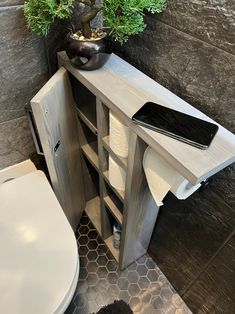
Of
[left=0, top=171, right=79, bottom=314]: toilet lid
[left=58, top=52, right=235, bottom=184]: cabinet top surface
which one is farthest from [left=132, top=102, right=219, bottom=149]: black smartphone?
[left=0, top=171, right=79, bottom=314]: toilet lid

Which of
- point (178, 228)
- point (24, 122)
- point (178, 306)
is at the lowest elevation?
point (178, 306)

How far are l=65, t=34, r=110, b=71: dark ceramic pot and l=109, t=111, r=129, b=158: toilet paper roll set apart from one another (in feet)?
0.47

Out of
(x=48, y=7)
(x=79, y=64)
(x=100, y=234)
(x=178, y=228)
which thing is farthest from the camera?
(x=100, y=234)

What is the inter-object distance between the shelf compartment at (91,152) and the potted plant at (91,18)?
37 centimetres

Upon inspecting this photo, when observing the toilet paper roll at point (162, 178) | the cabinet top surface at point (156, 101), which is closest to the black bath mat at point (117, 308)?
the toilet paper roll at point (162, 178)

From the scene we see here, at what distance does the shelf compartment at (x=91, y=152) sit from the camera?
960 mm

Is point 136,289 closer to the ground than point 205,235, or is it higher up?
closer to the ground

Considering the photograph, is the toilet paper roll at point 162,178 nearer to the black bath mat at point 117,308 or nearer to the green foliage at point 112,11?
the green foliage at point 112,11

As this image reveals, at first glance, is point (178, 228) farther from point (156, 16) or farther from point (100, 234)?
point (156, 16)

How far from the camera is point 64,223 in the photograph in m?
0.75

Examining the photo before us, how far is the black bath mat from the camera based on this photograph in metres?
1.03

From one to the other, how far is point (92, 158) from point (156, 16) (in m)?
0.53

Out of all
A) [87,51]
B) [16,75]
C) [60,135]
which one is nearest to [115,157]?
[60,135]

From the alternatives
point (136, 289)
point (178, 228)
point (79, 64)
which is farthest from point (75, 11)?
point (136, 289)
